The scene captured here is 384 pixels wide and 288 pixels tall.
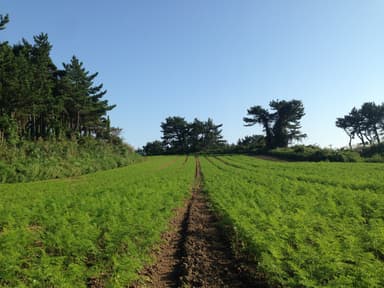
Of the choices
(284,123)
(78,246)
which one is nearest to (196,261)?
(78,246)

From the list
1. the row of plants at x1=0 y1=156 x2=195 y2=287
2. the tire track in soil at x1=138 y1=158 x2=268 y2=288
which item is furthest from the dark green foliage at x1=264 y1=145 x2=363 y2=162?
the row of plants at x1=0 y1=156 x2=195 y2=287

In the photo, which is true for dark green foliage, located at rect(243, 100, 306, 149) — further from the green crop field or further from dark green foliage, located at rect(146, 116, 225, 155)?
the green crop field

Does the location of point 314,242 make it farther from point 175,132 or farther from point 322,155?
point 175,132

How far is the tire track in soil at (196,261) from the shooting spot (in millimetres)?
5590

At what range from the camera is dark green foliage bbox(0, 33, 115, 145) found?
34281 mm

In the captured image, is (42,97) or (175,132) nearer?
(42,97)

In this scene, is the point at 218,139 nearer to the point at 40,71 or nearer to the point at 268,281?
the point at 40,71

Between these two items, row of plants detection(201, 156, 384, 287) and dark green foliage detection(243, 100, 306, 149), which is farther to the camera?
dark green foliage detection(243, 100, 306, 149)

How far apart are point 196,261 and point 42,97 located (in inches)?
1568

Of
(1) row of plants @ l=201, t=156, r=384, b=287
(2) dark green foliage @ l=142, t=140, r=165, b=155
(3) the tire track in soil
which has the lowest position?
(3) the tire track in soil

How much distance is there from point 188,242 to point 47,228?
3718mm

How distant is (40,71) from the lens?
4206cm

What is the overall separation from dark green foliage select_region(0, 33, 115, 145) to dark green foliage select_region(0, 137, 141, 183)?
138 inches

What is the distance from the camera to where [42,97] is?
39375 mm
